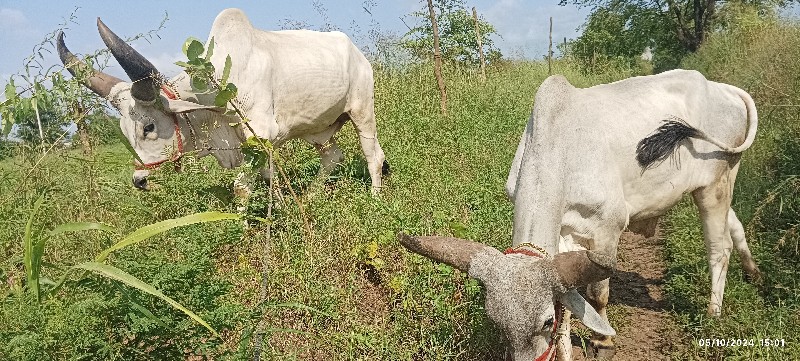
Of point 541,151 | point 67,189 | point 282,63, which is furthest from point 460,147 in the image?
point 67,189

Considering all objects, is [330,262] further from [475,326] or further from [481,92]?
[481,92]

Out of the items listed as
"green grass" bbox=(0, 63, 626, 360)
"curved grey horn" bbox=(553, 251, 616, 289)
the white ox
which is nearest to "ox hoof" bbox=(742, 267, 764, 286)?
"green grass" bbox=(0, 63, 626, 360)

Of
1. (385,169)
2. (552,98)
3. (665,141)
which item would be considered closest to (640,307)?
(665,141)

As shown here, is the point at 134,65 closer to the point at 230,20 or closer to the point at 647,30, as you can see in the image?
the point at 230,20

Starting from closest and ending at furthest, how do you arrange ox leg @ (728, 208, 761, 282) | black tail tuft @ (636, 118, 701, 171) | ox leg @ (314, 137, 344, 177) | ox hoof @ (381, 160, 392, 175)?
black tail tuft @ (636, 118, 701, 171)
ox leg @ (728, 208, 761, 282)
ox leg @ (314, 137, 344, 177)
ox hoof @ (381, 160, 392, 175)

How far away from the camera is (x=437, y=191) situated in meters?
5.84

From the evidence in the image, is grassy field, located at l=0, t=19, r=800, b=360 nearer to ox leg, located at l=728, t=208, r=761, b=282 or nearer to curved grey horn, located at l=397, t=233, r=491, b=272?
ox leg, located at l=728, t=208, r=761, b=282

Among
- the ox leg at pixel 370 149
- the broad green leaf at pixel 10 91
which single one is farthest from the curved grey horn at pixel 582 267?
the ox leg at pixel 370 149

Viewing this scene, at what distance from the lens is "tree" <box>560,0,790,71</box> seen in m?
20.4

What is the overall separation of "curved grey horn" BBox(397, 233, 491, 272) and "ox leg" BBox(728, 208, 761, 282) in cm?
275

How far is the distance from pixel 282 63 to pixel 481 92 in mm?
5224

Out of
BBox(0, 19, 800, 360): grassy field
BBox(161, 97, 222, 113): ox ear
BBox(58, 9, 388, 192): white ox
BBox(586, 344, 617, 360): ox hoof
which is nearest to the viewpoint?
BBox(0, 19, 800, 360): grassy field

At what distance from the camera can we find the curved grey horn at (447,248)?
10.1 feet

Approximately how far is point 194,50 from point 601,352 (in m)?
3.20
